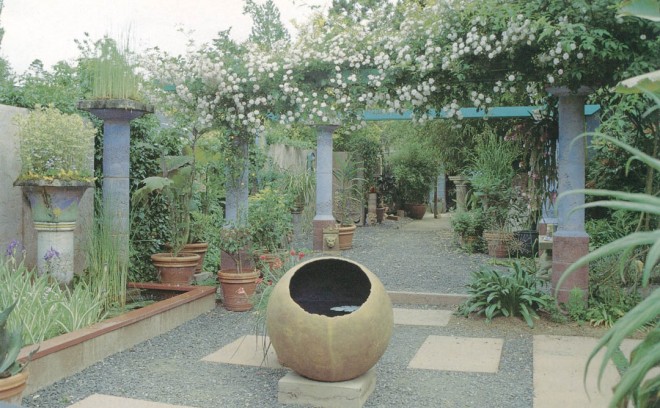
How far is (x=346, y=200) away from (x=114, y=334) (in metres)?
8.11

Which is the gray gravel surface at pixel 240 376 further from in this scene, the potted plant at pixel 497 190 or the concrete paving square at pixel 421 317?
the potted plant at pixel 497 190

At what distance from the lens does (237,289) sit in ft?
20.8

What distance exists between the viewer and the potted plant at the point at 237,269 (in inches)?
249

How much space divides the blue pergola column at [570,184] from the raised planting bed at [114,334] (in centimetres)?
335

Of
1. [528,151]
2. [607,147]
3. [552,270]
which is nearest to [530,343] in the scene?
[552,270]

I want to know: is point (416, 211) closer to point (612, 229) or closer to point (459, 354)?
point (612, 229)

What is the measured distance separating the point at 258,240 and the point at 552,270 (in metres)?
3.00

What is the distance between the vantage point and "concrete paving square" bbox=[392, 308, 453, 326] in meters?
5.87

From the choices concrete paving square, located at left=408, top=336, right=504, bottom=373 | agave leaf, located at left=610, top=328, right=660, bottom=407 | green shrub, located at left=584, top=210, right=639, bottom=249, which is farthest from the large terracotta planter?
green shrub, located at left=584, top=210, right=639, bottom=249

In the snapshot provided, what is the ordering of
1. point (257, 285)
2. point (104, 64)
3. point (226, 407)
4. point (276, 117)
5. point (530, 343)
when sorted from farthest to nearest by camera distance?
point (276, 117) < point (257, 285) < point (104, 64) < point (530, 343) < point (226, 407)

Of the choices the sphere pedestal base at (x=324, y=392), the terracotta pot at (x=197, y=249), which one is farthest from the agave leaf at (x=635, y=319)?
the terracotta pot at (x=197, y=249)

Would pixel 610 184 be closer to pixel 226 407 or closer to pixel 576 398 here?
pixel 576 398

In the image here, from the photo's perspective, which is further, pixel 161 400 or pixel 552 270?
pixel 552 270

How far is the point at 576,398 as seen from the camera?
3.78 m
